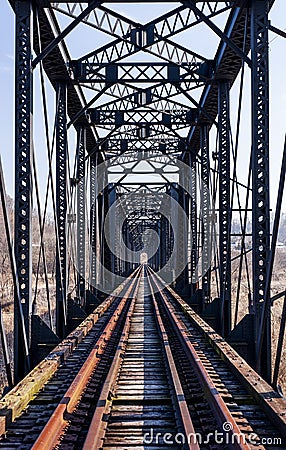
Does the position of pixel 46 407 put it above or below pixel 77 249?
below

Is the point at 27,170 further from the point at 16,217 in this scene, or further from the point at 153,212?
the point at 153,212

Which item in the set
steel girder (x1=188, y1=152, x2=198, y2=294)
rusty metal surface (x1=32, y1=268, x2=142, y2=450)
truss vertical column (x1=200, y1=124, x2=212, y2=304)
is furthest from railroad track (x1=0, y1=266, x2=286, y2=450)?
steel girder (x1=188, y1=152, x2=198, y2=294)

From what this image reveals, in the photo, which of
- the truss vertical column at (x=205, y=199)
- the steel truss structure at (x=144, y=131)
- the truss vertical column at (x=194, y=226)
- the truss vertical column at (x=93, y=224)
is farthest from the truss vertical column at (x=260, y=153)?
the truss vertical column at (x=93, y=224)

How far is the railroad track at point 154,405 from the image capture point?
477 centimetres

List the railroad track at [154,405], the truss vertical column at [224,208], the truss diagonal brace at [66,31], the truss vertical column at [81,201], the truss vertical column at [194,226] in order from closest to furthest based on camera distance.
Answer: the railroad track at [154,405] < the truss diagonal brace at [66,31] < the truss vertical column at [224,208] < the truss vertical column at [81,201] < the truss vertical column at [194,226]

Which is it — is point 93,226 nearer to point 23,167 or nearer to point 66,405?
point 23,167

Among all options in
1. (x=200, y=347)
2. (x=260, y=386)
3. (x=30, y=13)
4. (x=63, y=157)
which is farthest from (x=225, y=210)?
(x=260, y=386)

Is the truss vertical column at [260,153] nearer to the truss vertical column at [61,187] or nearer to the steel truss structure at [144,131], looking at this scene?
the steel truss structure at [144,131]

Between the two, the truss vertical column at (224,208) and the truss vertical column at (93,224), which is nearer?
the truss vertical column at (224,208)

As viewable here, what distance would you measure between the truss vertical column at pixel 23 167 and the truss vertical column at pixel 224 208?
4948 mm

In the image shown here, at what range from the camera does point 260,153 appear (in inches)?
365

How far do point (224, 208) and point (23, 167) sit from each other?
19.1 ft

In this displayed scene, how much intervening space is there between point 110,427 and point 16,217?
479 cm

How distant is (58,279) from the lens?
39.4 feet
